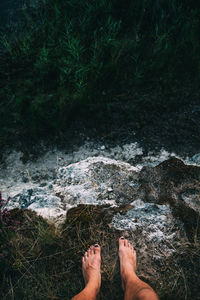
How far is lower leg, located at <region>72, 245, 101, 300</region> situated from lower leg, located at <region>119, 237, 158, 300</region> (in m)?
0.19

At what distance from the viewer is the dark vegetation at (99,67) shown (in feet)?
9.45

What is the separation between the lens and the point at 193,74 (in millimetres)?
3166

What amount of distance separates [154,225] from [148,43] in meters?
2.72

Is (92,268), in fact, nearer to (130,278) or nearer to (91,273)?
(91,273)

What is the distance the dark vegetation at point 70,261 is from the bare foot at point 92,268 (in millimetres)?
60

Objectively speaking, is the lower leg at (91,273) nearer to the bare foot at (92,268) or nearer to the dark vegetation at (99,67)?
the bare foot at (92,268)

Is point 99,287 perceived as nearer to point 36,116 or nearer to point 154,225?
point 154,225

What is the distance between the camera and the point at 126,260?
5.61 ft

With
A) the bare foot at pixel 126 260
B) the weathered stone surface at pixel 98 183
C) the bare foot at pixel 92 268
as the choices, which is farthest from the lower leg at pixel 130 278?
the weathered stone surface at pixel 98 183

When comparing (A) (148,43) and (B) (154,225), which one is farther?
(A) (148,43)

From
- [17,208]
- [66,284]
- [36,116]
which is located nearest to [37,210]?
[17,208]

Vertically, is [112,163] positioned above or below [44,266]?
above

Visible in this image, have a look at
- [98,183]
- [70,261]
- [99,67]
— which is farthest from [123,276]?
[99,67]

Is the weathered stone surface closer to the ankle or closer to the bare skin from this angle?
the bare skin
